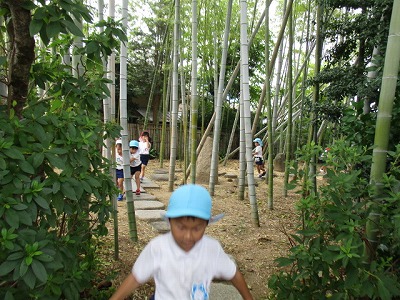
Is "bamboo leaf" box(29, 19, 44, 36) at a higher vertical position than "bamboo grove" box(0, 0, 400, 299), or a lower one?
higher

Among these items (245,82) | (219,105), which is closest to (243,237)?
(245,82)

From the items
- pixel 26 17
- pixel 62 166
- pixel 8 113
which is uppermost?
pixel 26 17

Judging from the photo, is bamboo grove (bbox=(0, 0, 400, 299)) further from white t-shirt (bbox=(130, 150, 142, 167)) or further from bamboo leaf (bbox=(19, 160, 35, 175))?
white t-shirt (bbox=(130, 150, 142, 167))

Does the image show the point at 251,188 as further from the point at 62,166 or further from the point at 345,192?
the point at 62,166

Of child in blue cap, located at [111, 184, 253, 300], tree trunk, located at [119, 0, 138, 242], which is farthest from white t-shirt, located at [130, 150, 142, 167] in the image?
child in blue cap, located at [111, 184, 253, 300]

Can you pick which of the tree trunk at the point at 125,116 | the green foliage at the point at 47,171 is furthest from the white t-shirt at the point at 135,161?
the green foliage at the point at 47,171

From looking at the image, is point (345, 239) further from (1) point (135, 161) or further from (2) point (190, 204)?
(1) point (135, 161)

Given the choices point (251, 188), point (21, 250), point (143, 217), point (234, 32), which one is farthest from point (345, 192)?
point (234, 32)

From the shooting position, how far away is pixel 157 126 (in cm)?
1182

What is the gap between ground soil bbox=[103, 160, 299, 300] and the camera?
268 cm

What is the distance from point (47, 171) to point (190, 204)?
0.66 m

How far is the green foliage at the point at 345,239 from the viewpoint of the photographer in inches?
55.3

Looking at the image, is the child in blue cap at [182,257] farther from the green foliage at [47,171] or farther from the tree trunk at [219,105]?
the tree trunk at [219,105]

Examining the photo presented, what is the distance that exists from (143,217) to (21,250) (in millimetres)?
2893
